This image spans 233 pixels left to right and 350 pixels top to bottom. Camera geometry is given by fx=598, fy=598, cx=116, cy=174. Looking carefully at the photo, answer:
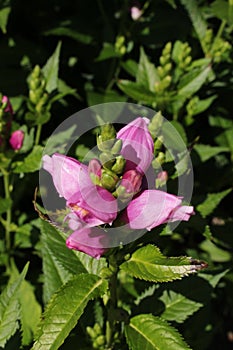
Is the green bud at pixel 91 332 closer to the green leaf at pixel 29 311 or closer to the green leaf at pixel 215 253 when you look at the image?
the green leaf at pixel 29 311

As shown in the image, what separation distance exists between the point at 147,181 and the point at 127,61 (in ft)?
5.28

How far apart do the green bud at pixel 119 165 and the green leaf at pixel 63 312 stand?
1.27ft

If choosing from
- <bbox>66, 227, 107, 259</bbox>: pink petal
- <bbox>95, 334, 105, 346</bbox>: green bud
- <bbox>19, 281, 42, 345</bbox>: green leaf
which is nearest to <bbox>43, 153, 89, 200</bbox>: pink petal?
<bbox>66, 227, 107, 259</bbox>: pink petal

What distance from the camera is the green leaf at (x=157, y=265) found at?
1538 mm

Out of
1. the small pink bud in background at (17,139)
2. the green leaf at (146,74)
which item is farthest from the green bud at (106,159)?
the green leaf at (146,74)

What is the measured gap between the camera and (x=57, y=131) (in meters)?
2.69

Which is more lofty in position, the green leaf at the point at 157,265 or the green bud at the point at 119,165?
the green bud at the point at 119,165

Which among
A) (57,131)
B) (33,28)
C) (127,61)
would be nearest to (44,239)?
(57,131)

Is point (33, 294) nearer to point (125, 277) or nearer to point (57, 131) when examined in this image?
point (125, 277)

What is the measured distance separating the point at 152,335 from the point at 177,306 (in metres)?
0.43

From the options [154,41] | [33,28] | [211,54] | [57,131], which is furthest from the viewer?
[33,28]

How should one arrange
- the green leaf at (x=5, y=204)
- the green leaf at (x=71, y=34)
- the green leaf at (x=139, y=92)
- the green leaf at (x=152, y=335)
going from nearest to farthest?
the green leaf at (x=152, y=335)
the green leaf at (x=5, y=204)
the green leaf at (x=139, y=92)
the green leaf at (x=71, y=34)

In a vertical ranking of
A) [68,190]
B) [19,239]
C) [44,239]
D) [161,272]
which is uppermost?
[68,190]

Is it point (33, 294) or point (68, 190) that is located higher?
point (68, 190)
